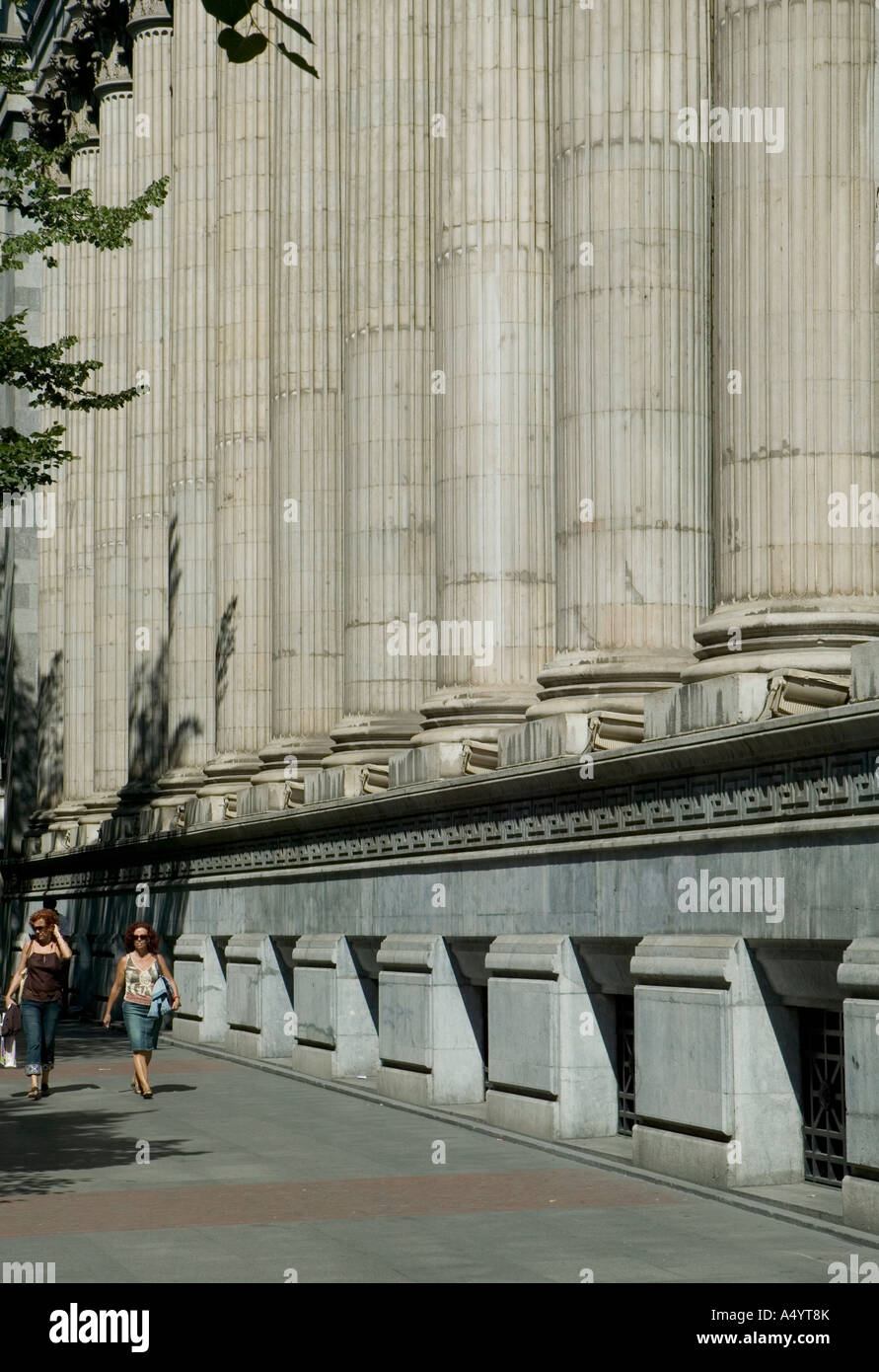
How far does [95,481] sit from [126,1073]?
2140 cm

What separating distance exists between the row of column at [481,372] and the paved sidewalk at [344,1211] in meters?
4.19

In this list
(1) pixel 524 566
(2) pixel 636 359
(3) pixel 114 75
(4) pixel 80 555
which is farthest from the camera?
(4) pixel 80 555

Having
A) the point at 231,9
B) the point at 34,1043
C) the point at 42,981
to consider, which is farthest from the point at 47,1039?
the point at 231,9

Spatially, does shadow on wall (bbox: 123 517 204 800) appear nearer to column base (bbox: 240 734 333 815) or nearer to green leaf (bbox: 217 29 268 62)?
column base (bbox: 240 734 333 815)

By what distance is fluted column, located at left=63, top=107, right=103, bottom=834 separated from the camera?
1940 inches

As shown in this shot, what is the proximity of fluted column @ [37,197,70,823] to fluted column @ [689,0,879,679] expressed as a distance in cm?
3822

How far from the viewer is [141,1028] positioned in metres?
25.0

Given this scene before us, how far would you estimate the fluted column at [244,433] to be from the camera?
3403 cm

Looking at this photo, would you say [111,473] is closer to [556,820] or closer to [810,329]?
[556,820]

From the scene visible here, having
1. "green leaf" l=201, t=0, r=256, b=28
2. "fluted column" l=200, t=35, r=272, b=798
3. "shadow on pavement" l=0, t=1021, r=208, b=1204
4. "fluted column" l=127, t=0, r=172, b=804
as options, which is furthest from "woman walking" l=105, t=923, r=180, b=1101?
"green leaf" l=201, t=0, r=256, b=28

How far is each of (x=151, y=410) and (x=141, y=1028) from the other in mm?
19655

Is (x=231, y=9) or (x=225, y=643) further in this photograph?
(x=225, y=643)

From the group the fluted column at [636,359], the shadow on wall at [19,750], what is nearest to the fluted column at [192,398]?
the fluted column at [636,359]
